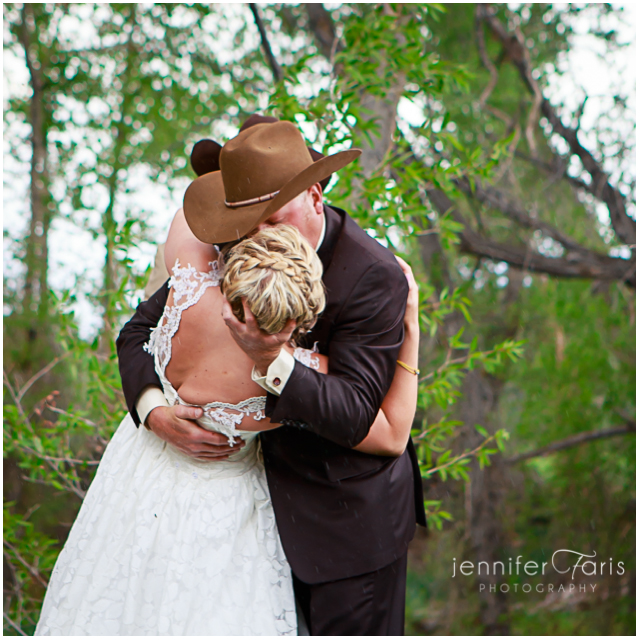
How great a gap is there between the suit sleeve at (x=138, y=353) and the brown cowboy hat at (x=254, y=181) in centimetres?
36

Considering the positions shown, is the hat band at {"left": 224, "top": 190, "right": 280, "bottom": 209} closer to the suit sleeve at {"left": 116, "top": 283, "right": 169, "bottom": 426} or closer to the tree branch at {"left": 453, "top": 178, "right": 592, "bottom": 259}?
the suit sleeve at {"left": 116, "top": 283, "right": 169, "bottom": 426}

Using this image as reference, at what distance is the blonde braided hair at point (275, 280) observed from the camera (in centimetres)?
150

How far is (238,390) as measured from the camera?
5.89 ft

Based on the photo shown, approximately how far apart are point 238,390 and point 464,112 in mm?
6241

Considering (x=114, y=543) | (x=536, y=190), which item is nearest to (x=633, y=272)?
(x=536, y=190)

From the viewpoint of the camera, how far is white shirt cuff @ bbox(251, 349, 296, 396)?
1621 mm

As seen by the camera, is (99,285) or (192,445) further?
(99,285)

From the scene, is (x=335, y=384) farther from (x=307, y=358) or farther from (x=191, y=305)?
(x=191, y=305)

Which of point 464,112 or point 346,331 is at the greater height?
point 464,112

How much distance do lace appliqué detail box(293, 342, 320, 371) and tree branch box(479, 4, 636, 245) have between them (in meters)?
4.77

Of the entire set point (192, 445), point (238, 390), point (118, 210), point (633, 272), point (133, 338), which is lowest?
point (192, 445)

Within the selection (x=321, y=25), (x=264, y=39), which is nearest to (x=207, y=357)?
(x=264, y=39)

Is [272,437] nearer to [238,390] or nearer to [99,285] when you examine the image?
[238,390]

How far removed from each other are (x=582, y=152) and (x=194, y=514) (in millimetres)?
5223
